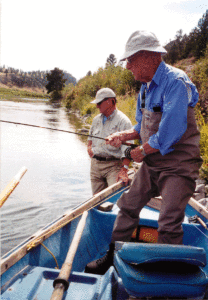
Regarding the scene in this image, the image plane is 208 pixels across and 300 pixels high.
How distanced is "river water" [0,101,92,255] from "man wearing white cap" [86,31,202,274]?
3.69 meters

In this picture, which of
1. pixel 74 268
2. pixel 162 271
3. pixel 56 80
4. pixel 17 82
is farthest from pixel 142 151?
pixel 17 82

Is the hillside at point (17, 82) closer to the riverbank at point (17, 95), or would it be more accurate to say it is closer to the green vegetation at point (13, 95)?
the riverbank at point (17, 95)

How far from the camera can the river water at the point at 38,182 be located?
232 inches

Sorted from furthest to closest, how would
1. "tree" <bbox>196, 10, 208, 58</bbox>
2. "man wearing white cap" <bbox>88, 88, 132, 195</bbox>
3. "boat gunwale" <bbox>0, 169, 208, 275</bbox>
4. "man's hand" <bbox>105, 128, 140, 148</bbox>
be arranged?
"tree" <bbox>196, 10, 208, 58</bbox> < "man wearing white cap" <bbox>88, 88, 132, 195</bbox> < "man's hand" <bbox>105, 128, 140, 148</bbox> < "boat gunwale" <bbox>0, 169, 208, 275</bbox>

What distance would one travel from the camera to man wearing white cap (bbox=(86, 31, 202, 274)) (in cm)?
189

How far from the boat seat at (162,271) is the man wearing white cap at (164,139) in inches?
22.3

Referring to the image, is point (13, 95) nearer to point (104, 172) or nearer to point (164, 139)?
point (104, 172)

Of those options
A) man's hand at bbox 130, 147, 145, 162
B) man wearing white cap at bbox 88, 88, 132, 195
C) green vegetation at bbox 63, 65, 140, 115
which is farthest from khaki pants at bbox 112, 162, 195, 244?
green vegetation at bbox 63, 65, 140, 115

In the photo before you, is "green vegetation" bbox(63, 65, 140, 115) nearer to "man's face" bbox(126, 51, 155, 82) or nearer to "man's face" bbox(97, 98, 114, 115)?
"man's face" bbox(97, 98, 114, 115)

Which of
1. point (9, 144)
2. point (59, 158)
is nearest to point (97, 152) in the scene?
point (59, 158)

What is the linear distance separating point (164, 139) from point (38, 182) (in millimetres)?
7072

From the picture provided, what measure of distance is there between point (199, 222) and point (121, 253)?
202 centimetres

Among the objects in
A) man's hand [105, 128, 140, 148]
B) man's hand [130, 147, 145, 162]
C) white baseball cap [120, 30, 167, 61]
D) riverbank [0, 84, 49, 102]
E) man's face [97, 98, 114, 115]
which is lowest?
riverbank [0, 84, 49, 102]

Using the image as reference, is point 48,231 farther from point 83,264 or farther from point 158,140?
point 158,140
